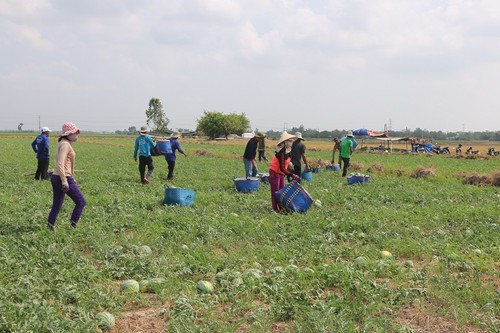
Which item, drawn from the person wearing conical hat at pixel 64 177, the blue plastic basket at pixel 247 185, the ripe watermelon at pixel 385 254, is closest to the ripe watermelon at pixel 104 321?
the person wearing conical hat at pixel 64 177

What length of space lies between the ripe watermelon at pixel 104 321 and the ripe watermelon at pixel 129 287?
0.70 m

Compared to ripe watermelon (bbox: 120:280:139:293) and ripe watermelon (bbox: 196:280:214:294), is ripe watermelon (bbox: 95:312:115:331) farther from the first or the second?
ripe watermelon (bbox: 196:280:214:294)

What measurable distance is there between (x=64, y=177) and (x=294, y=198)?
435 centimetres

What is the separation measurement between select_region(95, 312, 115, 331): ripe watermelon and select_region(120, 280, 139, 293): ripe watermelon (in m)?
0.70

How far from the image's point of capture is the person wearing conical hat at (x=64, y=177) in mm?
6965

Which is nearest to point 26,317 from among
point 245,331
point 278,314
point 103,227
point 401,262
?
point 245,331

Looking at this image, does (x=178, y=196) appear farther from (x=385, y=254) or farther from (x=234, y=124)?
(x=234, y=124)

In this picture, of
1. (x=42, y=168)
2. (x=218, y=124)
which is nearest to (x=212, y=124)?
(x=218, y=124)

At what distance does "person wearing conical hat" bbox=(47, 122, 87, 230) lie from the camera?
696 centimetres

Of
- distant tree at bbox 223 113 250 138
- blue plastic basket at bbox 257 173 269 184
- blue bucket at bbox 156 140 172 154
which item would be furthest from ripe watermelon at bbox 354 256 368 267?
distant tree at bbox 223 113 250 138

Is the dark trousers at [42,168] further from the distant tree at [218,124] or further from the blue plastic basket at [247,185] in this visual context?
the distant tree at [218,124]

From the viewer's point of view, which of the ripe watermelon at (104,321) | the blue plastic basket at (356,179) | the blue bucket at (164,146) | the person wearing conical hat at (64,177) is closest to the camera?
→ the ripe watermelon at (104,321)

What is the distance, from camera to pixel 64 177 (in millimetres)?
6922

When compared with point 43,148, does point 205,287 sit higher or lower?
lower
